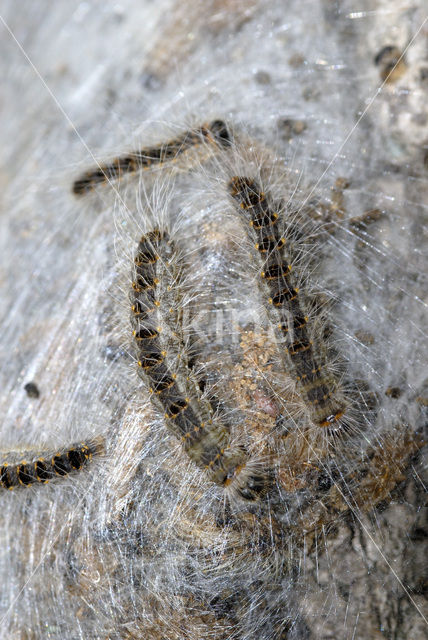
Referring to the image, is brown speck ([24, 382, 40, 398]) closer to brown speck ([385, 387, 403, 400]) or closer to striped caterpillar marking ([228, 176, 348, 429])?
striped caterpillar marking ([228, 176, 348, 429])

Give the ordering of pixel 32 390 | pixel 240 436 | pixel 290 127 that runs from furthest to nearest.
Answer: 1. pixel 32 390
2. pixel 290 127
3. pixel 240 436

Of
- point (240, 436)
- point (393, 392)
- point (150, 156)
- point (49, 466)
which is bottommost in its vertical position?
point (393, 392)

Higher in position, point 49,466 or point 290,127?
point 290,127

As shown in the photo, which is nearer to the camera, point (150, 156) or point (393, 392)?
point (393, 392)

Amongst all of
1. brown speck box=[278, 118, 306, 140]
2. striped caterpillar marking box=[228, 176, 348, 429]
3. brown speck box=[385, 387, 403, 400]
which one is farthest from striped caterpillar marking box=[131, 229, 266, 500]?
brown speck box=[278, 118, 306, 140]

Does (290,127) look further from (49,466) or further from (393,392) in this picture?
(49,466)

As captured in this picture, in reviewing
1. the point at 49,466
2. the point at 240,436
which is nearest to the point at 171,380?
the point at 240,436

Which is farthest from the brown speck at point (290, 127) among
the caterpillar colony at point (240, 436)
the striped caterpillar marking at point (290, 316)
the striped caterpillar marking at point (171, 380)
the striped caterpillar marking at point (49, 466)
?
the striped caterpillar marking at point (49, 466)
